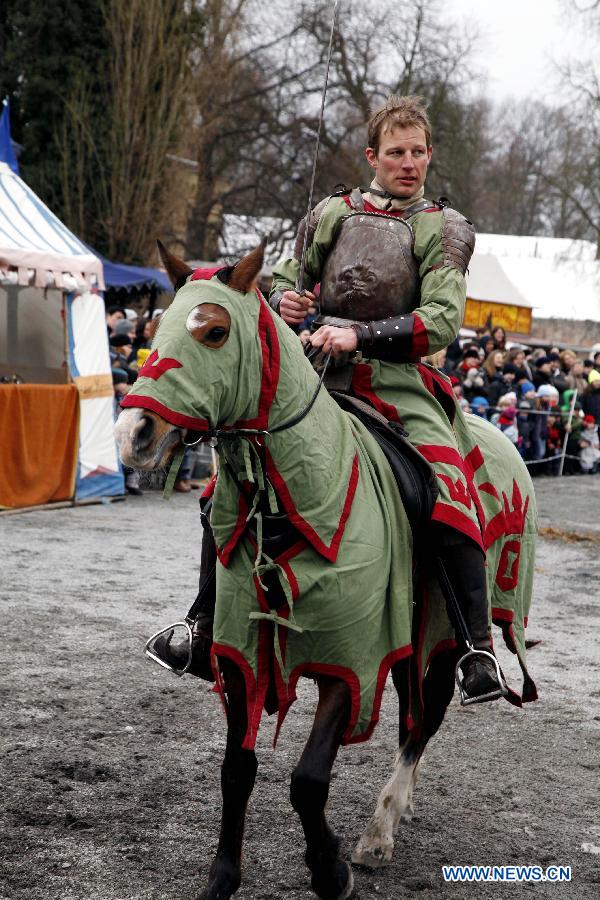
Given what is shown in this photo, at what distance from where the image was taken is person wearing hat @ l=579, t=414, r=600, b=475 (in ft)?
59.5

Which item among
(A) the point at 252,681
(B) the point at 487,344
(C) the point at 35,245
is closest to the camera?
(A) the point at 252,681

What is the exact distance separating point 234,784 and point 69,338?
830 cm

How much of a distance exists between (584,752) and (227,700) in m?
2.24

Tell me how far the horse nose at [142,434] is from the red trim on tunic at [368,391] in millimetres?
1161

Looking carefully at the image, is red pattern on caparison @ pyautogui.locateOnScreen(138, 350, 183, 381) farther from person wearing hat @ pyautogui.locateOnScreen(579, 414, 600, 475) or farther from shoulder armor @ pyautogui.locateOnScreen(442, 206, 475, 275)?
person wearing hat @ pyautogui.locateOnScreen(579, 414, 600, 475)

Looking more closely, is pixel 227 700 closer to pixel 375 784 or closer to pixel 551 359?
pixel 375 784

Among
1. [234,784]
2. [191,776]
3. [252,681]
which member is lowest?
[191,776]

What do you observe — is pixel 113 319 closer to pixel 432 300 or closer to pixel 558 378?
pixel 558 378

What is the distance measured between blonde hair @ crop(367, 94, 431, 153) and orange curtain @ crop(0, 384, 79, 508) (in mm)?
7119

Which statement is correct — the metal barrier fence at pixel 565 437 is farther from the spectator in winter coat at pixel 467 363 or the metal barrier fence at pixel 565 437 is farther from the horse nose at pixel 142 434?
the horse nose at pixel 142 434

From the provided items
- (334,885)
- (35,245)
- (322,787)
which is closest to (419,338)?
(322,787)

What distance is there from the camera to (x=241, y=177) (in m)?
31.3

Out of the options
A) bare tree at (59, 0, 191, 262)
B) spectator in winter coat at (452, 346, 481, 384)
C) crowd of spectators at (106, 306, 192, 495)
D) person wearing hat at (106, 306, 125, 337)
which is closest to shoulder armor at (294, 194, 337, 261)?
crowd of spectators at (106, 306, 192, 495)

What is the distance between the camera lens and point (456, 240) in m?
3.53
